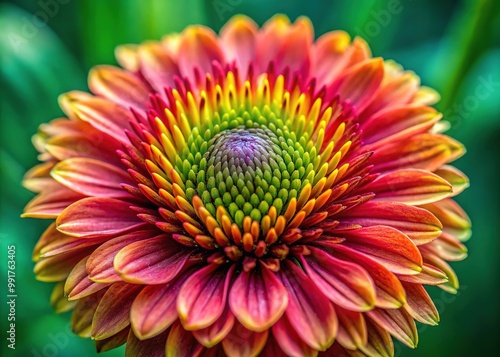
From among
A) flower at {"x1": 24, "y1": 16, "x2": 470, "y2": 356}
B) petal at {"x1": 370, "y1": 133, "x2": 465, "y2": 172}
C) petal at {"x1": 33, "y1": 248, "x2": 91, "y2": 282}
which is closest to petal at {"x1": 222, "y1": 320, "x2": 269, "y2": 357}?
flower at {"x1": 24, "y1": 16, "x2": 470, "y2": 356}

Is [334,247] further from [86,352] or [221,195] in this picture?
[86,352]

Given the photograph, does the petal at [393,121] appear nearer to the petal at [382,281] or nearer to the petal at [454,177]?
the petal at [454,177]

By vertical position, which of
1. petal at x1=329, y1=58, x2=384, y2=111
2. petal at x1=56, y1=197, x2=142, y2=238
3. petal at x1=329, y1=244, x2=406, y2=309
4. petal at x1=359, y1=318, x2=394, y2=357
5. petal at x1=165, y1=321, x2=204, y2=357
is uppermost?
petal at x1=329, y1=58, x2=384, y2=111

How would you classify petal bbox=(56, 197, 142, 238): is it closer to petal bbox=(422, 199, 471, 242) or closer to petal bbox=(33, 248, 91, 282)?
petal bbox=(33, 248, 91, 282)

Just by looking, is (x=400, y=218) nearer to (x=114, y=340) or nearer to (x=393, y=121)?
(x=393, y=121)

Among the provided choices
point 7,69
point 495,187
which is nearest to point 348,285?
point 495,187

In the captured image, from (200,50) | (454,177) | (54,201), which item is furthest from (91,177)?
(454,177)
